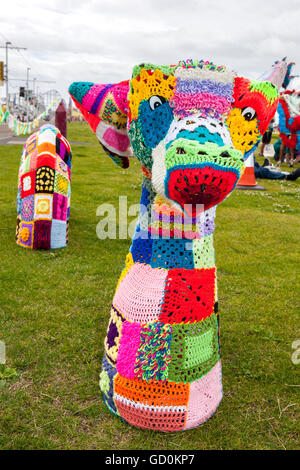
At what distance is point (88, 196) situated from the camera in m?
7.36

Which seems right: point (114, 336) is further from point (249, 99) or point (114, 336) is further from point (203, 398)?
point (249, 99)

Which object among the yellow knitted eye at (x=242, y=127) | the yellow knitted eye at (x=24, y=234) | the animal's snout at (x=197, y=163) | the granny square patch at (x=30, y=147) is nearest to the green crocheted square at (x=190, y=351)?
the animal's snout at (x=197, y=163)

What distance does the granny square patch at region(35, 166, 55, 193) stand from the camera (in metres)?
4.38

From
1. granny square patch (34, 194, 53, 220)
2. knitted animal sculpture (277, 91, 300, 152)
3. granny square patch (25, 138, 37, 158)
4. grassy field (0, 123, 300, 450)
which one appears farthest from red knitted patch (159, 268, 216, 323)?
knitted animal sculpture (277, 91, 300, 152)

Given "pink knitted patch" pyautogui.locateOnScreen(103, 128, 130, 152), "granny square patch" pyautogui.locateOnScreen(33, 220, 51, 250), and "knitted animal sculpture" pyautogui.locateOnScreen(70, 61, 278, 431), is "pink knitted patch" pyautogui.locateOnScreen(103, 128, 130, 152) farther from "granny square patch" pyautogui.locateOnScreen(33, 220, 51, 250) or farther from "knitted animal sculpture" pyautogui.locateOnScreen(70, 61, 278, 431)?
"granny square patch" pyautogui.locateOnScreen(33, 220, 51, 250)

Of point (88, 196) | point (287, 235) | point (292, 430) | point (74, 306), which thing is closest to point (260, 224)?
point (287, 235)

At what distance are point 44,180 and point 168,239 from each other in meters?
2.78

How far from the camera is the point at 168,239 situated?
6.38 feet

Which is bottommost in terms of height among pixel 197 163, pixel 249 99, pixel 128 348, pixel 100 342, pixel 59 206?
pixel 100 342

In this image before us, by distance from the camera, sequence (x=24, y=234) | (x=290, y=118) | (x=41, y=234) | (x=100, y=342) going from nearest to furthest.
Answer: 1. (x=100, y=342)
2. (x=41, y=234)
3. (x=24, y=234)
4. (x=290, y=118)

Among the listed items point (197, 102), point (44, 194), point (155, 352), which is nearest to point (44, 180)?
point (44, 194)

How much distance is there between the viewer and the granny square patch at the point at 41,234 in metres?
4.42

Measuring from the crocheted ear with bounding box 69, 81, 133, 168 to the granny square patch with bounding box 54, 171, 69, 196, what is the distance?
2491mm

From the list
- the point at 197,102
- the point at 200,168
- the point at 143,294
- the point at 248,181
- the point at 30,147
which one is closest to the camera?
the point at 200,168
